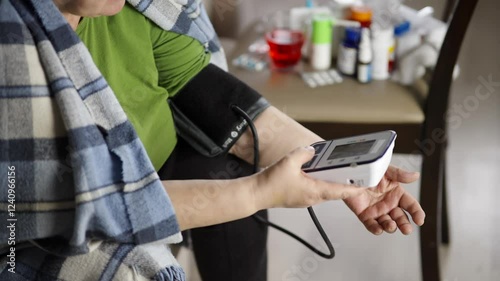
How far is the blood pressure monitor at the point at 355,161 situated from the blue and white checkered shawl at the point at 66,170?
19cm

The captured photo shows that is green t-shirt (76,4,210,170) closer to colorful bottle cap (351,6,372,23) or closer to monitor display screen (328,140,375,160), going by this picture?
monitor display screen (328,140,375,160)

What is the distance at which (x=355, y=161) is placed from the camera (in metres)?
0.74

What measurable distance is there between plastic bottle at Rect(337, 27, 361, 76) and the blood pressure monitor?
0.52m

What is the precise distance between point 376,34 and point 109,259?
774 millimetres

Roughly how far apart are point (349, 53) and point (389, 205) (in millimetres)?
514

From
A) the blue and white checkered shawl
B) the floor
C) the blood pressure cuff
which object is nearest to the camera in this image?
the blue and white checkered shawl

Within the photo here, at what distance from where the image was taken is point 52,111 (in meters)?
0.69

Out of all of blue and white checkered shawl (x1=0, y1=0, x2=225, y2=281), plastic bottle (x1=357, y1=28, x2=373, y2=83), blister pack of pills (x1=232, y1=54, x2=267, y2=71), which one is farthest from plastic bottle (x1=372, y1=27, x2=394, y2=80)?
blue and white checkered shawl (x1=0, y1=0, x2=225, y2=281)

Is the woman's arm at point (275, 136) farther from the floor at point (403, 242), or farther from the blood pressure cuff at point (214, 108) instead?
the floor at point (403, 242)

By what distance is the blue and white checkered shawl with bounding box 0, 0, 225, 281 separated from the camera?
0.68 meters

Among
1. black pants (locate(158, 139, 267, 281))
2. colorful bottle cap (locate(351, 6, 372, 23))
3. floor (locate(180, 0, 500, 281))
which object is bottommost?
floor (locate(180, 0, 500, 281))

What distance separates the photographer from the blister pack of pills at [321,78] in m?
1.29

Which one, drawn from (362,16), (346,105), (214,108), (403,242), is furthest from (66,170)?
(403,242)

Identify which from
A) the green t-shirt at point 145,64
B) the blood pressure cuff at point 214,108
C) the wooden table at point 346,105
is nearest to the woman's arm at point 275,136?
the blood pressure cuff at point 214,108
